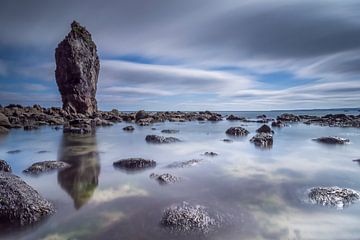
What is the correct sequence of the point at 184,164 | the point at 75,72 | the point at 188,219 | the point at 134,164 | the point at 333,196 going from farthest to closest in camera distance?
the point at 75,72 < the point at 184,164 < the point at 134,164 < the point at 333,196 < the point at 188,219

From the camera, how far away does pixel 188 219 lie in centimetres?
597

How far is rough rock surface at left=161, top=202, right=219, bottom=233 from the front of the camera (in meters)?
5.69

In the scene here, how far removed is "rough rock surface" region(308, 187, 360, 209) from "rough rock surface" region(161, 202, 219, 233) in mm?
3271

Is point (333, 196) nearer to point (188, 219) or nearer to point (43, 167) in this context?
point (188, 219)

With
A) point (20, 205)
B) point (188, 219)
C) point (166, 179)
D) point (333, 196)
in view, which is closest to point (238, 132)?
point (166, 179)

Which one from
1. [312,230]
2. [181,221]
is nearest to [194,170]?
[181,221]

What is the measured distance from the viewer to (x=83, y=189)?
8.31m

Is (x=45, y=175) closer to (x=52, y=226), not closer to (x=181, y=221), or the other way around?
(x=52, y=226)

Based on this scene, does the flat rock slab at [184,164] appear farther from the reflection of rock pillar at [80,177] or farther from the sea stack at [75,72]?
the sea stack at [75,72]

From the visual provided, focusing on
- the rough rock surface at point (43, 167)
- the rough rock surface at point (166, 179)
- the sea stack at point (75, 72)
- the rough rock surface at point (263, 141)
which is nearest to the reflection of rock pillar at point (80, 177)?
the rough rock surface at point (43, 167)

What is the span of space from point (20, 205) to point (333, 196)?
26.7 ft

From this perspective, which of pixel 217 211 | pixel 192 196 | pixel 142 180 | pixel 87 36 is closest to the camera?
pixel 217 211

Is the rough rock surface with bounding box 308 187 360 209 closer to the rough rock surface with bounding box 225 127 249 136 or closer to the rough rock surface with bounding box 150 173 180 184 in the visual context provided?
the rough rock surface with bounding box 150 173 180 184

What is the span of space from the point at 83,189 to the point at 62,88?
4660 cm
